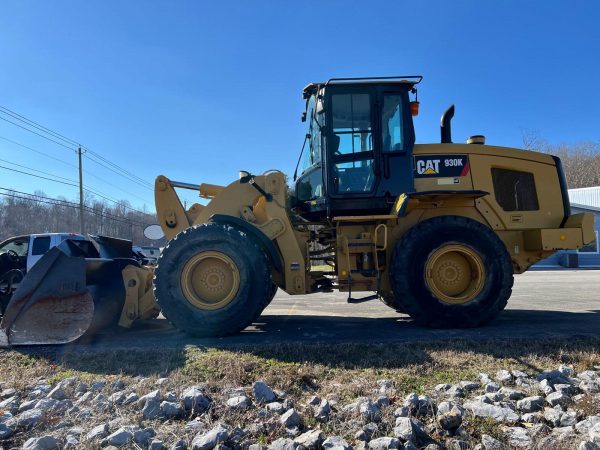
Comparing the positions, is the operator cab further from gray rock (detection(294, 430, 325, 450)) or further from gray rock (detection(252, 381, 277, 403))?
gray rock (detection(294, 430, 325, 450))

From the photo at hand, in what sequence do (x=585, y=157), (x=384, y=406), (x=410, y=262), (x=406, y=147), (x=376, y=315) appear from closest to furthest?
(x=384, y=406) → (x=410, y=262) → (x=406, y=147) → (x=376, y=315) → (x=585, y=157)

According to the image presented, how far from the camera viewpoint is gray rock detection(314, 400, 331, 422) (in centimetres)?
285

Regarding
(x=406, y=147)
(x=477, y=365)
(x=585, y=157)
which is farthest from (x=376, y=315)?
(x=585, y=157)

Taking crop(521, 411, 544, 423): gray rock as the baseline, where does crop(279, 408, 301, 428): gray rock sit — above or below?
above

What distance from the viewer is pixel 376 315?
23.7 ft

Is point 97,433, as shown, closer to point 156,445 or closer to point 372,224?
point 156,445

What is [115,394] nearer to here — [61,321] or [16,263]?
[61,321]

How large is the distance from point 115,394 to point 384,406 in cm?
198

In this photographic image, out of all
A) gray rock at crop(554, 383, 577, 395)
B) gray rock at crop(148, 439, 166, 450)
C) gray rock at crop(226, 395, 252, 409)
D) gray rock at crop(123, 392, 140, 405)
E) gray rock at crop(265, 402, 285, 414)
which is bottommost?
gray rock at crop(554, 383, 577, 395)

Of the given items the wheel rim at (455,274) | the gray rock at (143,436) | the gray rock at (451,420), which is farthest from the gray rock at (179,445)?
the wheel rim at (455,274)

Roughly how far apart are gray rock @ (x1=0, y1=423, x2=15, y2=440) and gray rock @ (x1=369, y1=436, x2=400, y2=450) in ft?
7.30

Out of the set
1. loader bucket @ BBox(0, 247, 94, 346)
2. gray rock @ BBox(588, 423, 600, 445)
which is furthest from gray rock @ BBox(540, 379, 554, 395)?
loader bucket @ BBox(0, 247, 94, 346)

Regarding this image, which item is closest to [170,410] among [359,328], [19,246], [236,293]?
[236,293]

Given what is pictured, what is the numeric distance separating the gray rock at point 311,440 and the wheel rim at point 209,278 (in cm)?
299
